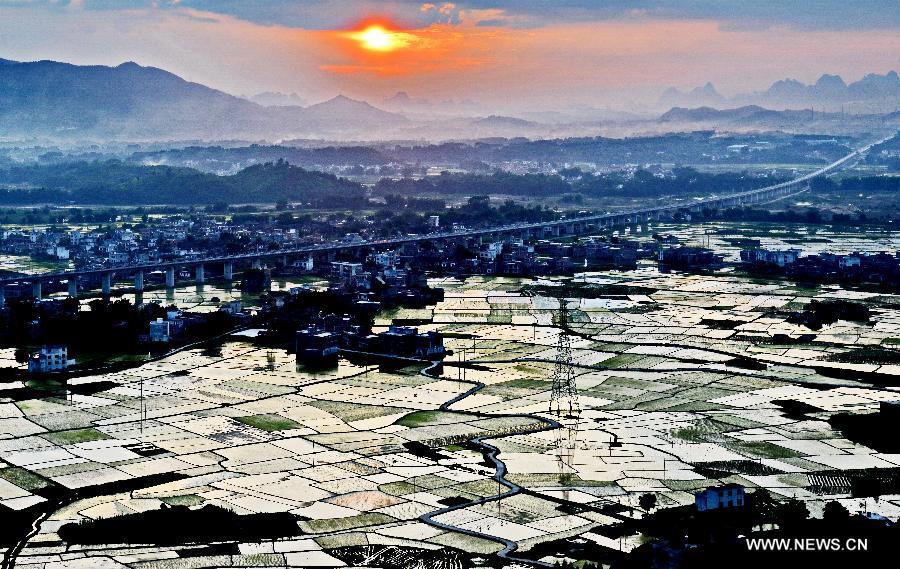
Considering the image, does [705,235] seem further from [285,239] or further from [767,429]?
[767,429]

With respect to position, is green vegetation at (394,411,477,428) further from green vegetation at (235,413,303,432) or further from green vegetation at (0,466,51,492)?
green vegetation at (0,466,51,492)

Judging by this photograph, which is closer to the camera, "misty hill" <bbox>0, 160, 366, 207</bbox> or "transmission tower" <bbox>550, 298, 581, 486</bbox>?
→ "transmission tower" <bbox>550, 298, 581, 486</bbox>

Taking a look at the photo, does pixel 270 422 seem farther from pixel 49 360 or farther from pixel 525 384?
pixel 49 360

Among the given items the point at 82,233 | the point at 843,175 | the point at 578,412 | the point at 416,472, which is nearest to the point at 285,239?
the point at 82,233

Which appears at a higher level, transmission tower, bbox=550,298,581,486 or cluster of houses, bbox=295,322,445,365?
cluster of houses, bbox=295,322,445,365

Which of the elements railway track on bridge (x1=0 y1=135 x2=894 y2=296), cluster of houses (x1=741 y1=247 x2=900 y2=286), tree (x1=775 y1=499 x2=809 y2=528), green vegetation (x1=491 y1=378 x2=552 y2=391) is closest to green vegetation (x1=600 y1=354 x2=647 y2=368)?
green vegetation (x1=491 y1=378 x2=552 y2=391)
